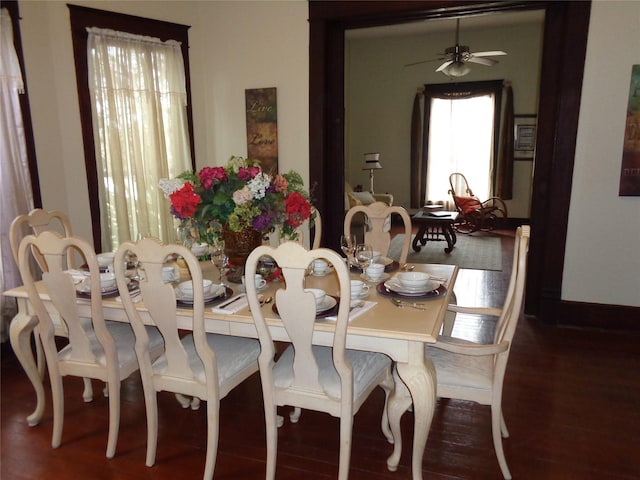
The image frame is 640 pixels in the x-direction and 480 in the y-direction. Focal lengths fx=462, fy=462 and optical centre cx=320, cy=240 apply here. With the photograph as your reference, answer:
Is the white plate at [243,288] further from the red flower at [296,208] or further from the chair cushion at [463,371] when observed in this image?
Result: the chair cushion at [463,371]

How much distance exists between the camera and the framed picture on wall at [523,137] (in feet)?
25.7

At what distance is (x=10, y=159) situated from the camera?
3041 mm

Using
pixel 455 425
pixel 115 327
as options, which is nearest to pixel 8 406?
pixel 115 327

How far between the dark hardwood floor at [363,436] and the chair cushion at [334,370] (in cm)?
43

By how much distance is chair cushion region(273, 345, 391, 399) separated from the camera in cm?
181

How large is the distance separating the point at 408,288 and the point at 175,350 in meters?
1.04

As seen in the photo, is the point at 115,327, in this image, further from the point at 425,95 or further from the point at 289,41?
the point at 425,95

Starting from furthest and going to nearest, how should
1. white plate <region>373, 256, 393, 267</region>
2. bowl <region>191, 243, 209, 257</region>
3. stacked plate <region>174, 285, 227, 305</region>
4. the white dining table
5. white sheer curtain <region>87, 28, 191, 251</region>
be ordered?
white sheer curtain <region>87, 28, 191, 251</region> → bowl <region>191, 243, 209, 257</region> → white plate <region>373, 256, 393, 267</region> → stacked plate <region>174, 285, 227, 305</region> → the white dining table

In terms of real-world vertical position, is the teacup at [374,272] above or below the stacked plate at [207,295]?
above

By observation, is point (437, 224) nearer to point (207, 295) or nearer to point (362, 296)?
point (362, 296)

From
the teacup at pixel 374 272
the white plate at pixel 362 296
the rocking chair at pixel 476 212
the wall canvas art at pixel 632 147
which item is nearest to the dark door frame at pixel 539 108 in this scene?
the wall canvas art at pixel 632 147

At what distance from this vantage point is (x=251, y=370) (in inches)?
83.1

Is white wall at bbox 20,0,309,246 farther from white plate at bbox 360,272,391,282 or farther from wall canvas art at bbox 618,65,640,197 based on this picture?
wall canvas art at bbox 618,65,640,197

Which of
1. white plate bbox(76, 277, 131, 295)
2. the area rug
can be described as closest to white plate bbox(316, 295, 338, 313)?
white plate bbox(76, 277, 131, 295)
